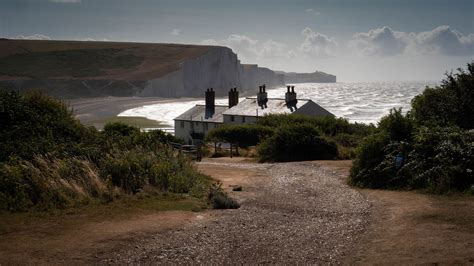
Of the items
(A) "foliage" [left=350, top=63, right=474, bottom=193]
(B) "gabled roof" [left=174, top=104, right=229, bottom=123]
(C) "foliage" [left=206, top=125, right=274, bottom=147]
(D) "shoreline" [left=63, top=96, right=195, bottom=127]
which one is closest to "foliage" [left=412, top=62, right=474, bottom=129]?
(A) "foliage" [left=350, top=63, right=474, bottom=193]

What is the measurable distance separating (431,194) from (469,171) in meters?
1.50

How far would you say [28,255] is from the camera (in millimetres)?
10891

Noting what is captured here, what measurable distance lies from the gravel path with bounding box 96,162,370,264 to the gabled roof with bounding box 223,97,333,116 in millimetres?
35372

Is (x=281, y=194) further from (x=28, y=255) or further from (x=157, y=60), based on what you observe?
(x=157, y=60)

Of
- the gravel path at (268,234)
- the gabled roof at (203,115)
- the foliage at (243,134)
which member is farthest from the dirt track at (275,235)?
the gabled roof at (203,115)

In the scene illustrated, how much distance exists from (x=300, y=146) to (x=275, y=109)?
73.6 ft

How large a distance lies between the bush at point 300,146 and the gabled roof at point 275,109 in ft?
62.5

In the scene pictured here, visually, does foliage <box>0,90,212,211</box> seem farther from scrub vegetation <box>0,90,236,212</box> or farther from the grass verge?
the grass verge

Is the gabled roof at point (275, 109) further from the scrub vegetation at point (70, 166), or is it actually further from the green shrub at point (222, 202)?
the green shrub at point (222, 202)

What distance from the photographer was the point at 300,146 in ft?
111


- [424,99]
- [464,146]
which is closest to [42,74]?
[424,99]

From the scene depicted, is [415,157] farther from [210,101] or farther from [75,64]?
[75,64]

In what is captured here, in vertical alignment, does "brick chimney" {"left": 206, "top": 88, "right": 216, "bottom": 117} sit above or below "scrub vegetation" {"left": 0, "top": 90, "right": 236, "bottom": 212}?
above

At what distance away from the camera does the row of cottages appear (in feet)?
183
